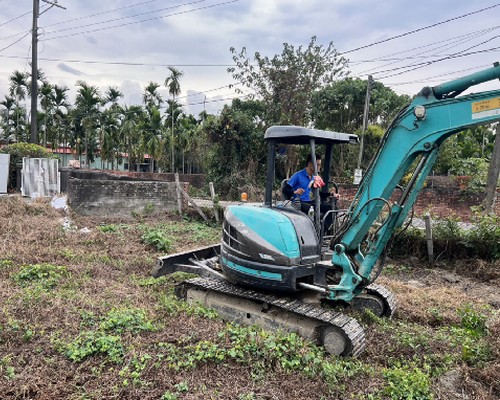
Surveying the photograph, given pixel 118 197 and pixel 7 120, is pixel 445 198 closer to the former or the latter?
pixel 118 197

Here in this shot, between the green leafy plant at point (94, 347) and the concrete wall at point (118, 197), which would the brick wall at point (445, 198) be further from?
the green leafy plant at point (94, 347)

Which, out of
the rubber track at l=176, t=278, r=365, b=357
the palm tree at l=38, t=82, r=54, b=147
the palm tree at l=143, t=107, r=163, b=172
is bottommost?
the rubber track at l=176, t=278, r=365, b=357

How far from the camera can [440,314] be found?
5121 mm

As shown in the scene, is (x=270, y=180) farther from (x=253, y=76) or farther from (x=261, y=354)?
(x=253, y=76)

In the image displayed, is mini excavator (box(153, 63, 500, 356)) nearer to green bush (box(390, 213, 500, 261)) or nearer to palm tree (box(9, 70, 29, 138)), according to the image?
green bush (box(390, 213, 500, 261))

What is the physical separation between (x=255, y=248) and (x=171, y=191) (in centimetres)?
872

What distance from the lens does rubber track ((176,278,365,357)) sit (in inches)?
154

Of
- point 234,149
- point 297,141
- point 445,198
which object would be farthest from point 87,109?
point 297,141

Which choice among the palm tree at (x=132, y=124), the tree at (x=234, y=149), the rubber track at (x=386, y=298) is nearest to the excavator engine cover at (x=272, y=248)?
the rubber track at (x=386, y=298)

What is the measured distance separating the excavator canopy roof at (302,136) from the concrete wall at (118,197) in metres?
8.28

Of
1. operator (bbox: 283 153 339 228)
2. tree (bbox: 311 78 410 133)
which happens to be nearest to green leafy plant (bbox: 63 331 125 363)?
operator (bbox: 283 153 339 228)

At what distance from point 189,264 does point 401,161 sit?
3342 mm

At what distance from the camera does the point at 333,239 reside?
4.61 meters

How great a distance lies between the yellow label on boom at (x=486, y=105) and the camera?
11.5ft
